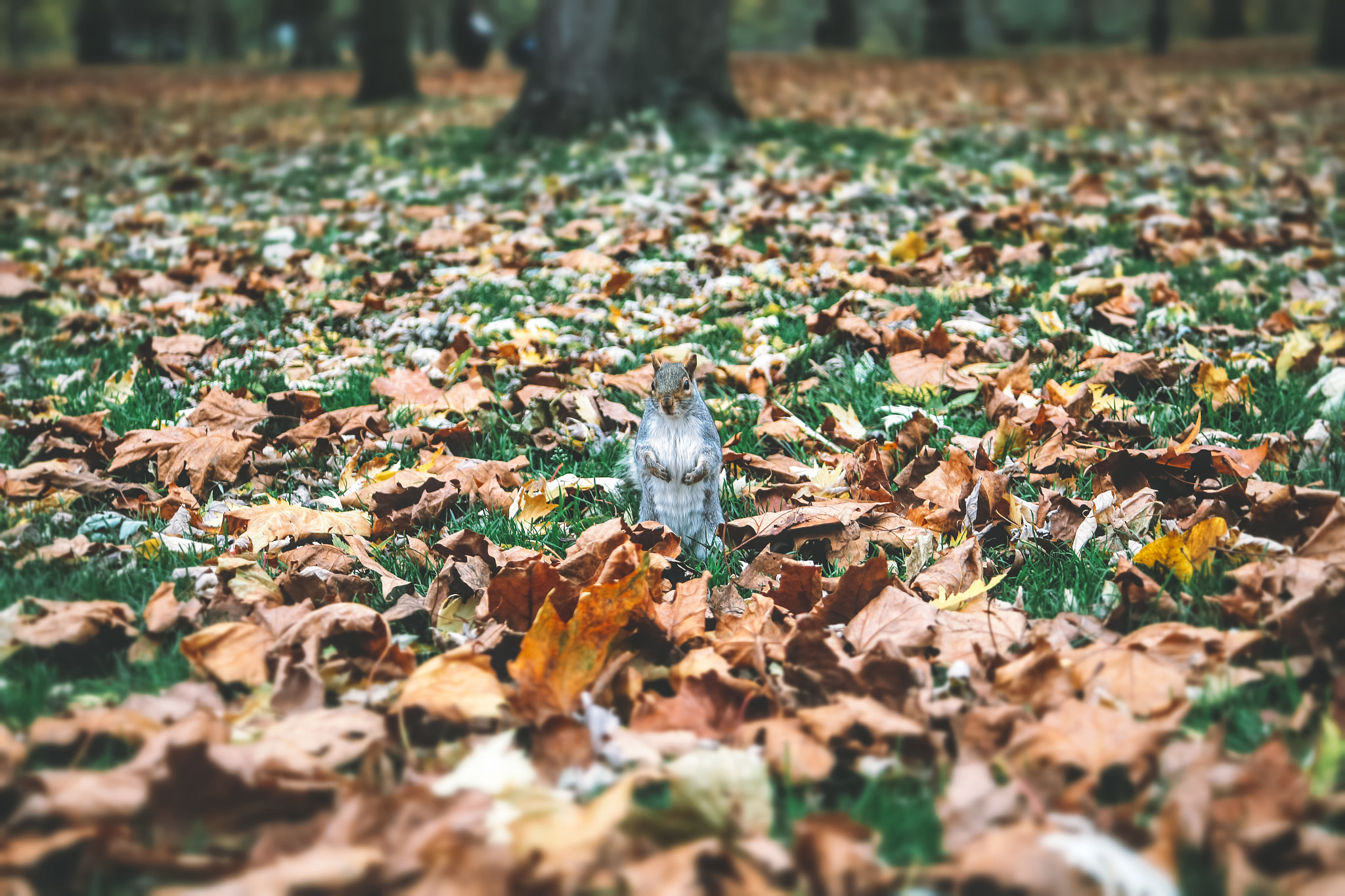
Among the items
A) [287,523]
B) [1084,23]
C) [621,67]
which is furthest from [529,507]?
[1084,23]

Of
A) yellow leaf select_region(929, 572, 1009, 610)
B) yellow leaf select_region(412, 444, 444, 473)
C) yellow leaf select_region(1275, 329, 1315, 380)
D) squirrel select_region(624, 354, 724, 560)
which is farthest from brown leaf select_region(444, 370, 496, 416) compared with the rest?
yellow leaf select_region(1275, 329, 1315, 380)

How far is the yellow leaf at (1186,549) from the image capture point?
1.83m

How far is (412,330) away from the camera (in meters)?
3.80

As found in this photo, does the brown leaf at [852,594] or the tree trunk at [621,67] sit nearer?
the brown leaf at [852,594]

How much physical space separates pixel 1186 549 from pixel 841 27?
29853mm

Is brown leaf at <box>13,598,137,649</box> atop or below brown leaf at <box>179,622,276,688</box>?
atop

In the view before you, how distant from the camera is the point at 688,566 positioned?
215 centimetres

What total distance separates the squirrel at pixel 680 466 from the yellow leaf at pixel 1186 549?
0.92m

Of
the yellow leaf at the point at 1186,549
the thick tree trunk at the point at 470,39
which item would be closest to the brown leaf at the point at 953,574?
the yellow leaf at the point at 1186,549

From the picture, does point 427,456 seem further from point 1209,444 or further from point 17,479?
point 1209,444

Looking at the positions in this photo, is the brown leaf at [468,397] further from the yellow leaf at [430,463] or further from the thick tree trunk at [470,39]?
the thick tree trunk at [470,39]

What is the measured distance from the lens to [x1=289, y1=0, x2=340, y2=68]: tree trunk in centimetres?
2340

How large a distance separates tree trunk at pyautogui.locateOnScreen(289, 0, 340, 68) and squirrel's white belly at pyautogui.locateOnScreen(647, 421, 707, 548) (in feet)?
81.3

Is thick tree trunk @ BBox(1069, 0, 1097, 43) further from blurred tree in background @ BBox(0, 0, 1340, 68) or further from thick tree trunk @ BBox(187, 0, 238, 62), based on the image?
thick tree trunk @ BBox(187, 0, 238, 62)
